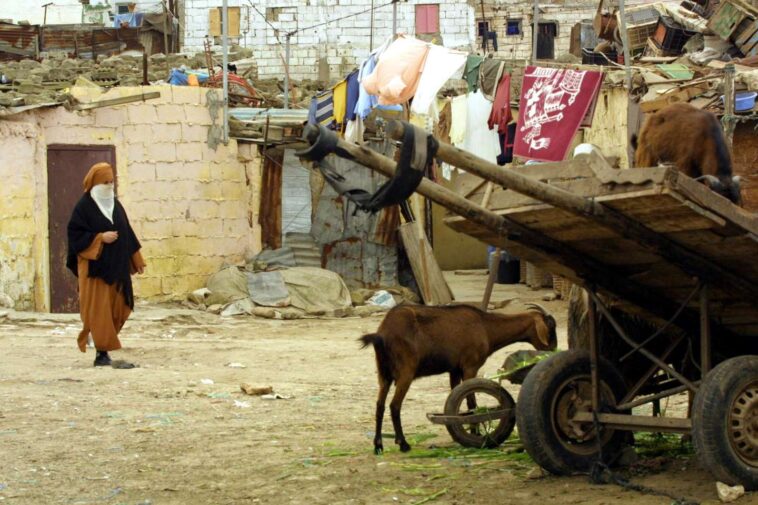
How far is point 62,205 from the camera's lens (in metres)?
17.1

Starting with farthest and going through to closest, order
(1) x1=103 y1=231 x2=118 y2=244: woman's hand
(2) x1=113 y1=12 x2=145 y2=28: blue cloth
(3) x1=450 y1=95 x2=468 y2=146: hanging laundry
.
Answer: (2) x1=113 y1=12 x2=145 y2=28: blue cloth < (3) x1=450 y1=95 x2=468 y2=146: hanging laundry < (1) x1=103 y1=231 x2=118 y2=244: woman's hand

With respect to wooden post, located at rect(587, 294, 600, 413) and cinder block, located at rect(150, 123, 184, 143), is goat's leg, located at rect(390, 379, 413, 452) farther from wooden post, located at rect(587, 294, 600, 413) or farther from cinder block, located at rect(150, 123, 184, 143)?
cinder block, located at rect(150, 123, 184, 143)

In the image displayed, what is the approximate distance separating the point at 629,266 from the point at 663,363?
51 cm

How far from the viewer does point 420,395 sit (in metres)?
9.69

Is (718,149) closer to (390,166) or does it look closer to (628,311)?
(628,311)

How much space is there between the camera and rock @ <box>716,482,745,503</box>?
5.34 m

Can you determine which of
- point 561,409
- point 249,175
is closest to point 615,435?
point 561,409

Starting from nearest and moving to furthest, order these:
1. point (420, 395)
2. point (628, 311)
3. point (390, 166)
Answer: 1. point (390, 166)
2. point (628, 311)
3. point (420, 395)

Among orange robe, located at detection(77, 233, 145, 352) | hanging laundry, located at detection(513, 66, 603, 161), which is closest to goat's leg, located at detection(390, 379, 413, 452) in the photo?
orange robe, located at detection(77, 233, 145, 352)

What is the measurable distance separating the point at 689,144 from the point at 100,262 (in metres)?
6.75

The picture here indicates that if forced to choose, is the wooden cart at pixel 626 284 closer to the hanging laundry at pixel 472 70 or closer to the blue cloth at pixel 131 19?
the hanging laundry at pixel 472 70

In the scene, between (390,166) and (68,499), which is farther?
(68,499)

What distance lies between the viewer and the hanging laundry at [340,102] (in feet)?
57.1

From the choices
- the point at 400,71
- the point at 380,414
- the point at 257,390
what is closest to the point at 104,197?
the point at 257,390
